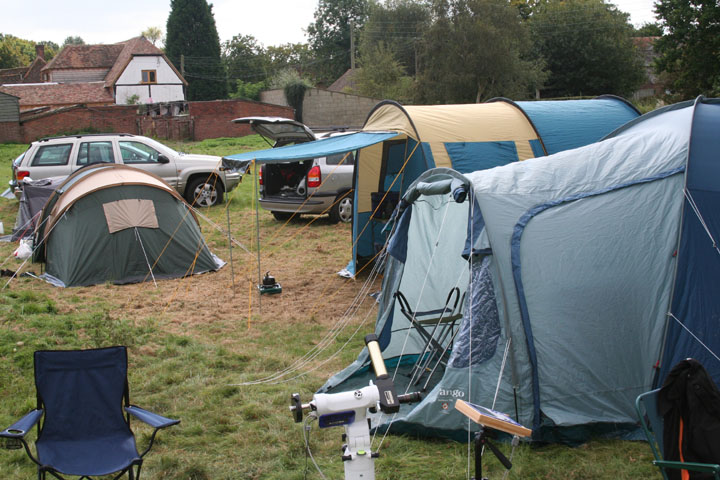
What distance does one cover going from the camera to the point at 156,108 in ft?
104

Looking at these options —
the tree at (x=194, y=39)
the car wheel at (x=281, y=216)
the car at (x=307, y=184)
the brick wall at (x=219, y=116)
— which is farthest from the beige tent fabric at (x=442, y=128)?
the tree at (x=194, y=39)

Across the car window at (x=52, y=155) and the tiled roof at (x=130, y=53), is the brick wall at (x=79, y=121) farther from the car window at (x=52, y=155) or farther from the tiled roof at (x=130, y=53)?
the car window at (x=52, y=155)

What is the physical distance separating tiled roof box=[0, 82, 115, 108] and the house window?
2.74 metres

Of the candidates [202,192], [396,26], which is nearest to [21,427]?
[202,192]

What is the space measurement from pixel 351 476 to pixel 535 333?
2125 mm

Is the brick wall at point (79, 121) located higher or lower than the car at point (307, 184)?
higher

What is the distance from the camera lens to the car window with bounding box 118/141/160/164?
1374 cm

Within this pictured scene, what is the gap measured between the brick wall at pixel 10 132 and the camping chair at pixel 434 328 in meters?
27.3

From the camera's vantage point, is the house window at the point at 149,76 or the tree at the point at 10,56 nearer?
the house window at the point at 149,76

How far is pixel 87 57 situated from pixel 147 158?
1594 inches

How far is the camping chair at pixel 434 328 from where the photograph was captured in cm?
540

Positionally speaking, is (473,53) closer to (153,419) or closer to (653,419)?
(653,419)

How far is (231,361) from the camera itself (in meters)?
6.23

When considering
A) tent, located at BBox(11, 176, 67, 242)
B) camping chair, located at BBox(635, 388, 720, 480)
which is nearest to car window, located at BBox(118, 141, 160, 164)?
tent, located at BBox(11, 176, 67, 242)
